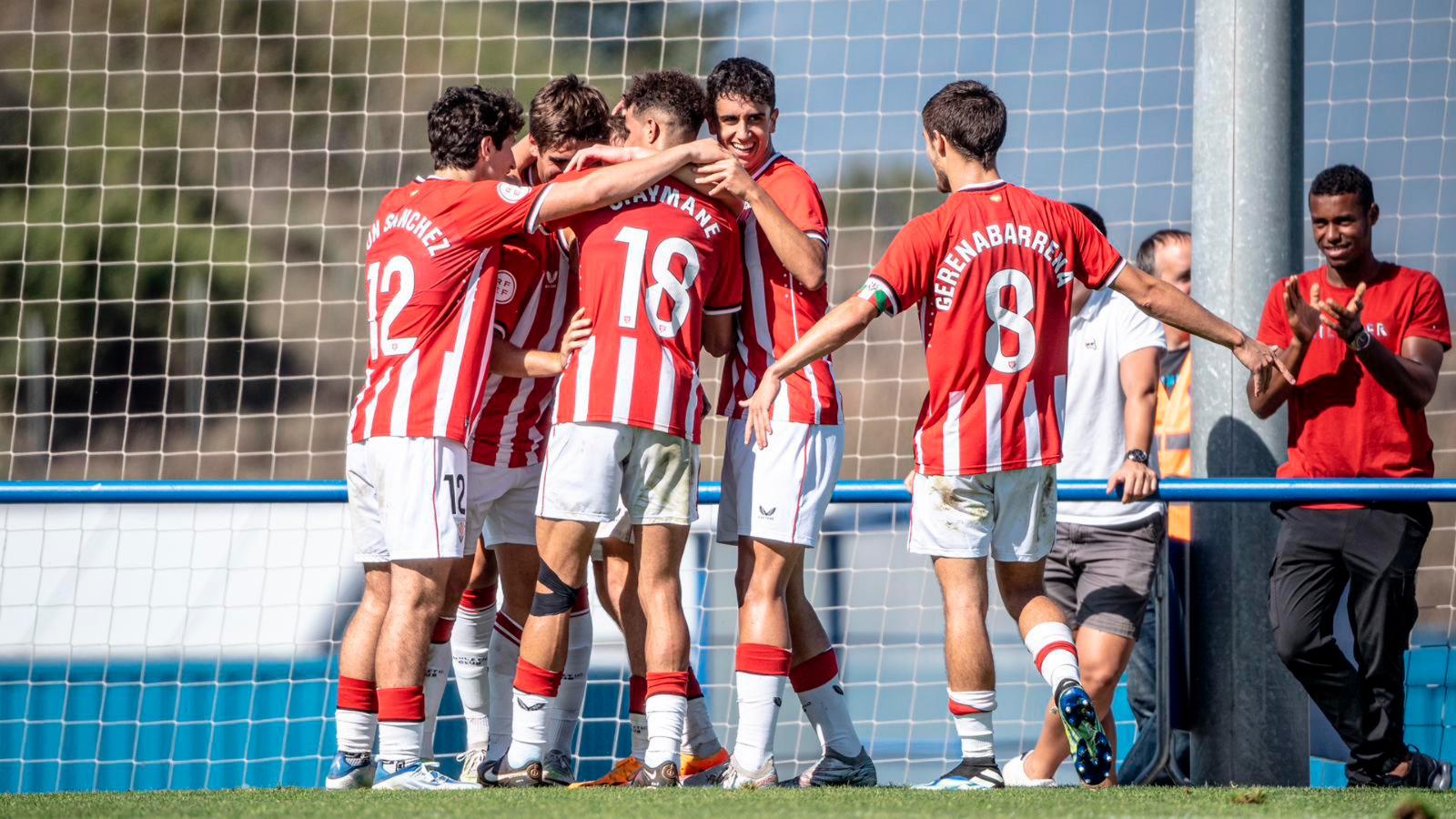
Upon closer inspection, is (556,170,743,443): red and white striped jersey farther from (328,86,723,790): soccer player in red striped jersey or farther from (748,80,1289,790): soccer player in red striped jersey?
(748,80,1289,790): soccer player in red striped jersey

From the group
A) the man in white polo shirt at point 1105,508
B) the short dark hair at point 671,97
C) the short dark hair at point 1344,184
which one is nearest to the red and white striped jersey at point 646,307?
the short dark hair at point 671,97

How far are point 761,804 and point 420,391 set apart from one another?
5.18ft

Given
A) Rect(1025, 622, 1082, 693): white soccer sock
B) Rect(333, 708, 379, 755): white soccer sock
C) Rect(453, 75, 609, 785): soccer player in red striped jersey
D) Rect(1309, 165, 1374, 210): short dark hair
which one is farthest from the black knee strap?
Rect(1309, 165, 1374, 210): short dark hair

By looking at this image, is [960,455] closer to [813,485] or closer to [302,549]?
[813,485]

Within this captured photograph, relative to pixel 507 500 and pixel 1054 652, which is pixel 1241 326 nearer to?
pixel 1054 652

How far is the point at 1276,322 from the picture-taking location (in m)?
5.05

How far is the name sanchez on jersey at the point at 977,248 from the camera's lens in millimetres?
4281

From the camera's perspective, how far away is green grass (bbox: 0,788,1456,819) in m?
3.53

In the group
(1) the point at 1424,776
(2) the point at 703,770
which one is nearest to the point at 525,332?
(2) the point at 703,770

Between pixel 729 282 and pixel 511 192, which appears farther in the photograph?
pixel 729 282

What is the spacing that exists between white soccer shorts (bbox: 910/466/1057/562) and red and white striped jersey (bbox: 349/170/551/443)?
1384 mm

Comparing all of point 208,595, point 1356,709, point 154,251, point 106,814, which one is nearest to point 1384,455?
point 1356,709

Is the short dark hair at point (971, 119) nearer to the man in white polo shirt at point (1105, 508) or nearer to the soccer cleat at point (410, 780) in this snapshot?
the man in white polo shirt at point (1105, 508)

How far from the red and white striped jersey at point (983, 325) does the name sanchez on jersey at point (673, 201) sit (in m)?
0.53
